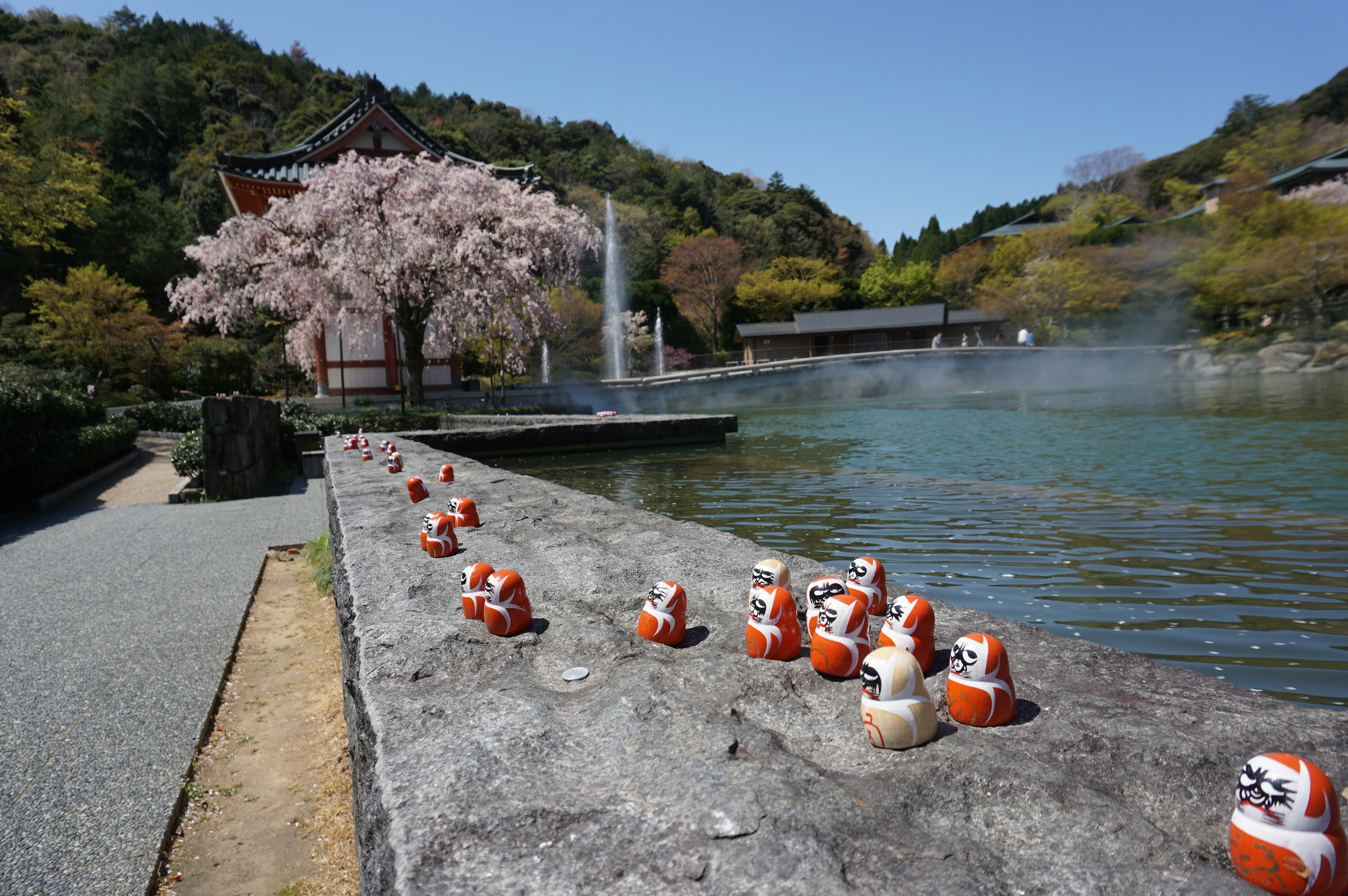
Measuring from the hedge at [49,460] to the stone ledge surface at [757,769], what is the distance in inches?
425

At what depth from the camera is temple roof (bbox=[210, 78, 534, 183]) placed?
23078mm

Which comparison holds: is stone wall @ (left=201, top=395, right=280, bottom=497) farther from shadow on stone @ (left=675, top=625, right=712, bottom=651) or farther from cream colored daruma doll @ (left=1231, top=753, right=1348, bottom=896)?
cream colored daruma doll @ (left=1231, top=753, right=1348, bottom=896)

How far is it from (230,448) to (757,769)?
39.4 ft

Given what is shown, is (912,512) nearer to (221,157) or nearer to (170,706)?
(170,706)

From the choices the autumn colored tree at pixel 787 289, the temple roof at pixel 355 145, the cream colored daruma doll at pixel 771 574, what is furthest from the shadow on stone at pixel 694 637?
the autumn colored tree at pixel 787 289

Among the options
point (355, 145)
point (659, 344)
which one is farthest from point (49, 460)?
point (659, 344)

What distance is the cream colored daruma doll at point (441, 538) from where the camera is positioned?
399cm

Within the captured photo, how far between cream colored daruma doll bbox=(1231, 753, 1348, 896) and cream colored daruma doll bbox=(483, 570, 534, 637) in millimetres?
2169

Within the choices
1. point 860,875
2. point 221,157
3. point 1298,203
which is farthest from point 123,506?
point 1298,203

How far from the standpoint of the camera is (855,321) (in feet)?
167

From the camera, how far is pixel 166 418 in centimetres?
2067

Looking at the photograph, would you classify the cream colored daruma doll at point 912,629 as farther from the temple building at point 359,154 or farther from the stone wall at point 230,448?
the temple building at point 359,154

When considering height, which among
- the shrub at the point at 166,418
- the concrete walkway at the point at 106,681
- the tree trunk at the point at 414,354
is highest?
the tree trunk at the point at 414,354

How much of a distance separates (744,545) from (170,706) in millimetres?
3236
